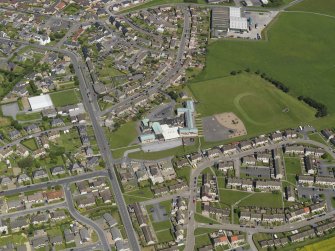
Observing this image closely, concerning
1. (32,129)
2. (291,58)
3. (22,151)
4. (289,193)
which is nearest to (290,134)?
(289,193)

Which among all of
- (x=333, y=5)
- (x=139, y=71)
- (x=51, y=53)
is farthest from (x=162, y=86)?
(x=333, y=5)

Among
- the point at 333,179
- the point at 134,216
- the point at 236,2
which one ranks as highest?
the point at 236,2

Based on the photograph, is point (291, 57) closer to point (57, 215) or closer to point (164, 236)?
point (164, 236)

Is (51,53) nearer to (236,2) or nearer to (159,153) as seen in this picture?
(159,153)

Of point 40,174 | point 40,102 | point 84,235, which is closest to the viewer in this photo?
point 84,235

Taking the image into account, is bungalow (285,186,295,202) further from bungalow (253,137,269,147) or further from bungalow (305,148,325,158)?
bungalow (253,137,269,147)

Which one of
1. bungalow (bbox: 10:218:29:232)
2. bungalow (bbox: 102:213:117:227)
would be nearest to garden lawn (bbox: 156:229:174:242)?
bungalow (bbox: 102:213:117:227)
